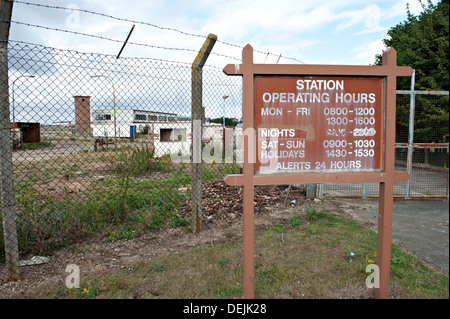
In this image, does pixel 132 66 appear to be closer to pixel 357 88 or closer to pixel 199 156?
pixel 199 156

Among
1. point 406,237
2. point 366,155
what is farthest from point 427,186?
point 366,155

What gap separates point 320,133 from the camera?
2.69 meters

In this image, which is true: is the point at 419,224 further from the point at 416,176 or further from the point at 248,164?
the point at 248,164

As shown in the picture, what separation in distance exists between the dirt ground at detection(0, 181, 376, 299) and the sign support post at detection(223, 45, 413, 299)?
5.67ft

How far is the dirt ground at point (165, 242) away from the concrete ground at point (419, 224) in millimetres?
572

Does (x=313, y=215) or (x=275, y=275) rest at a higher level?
(x=313, y=215)

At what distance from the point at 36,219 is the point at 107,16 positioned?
2.96 metres

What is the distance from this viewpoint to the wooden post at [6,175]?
2953 millimetres

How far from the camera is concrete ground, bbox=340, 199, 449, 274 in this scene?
13.3ft

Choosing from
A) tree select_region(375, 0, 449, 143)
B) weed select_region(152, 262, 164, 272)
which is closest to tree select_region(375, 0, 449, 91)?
tree select_region(375, 0, 449, 143)

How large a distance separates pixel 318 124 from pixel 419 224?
13.5 ft

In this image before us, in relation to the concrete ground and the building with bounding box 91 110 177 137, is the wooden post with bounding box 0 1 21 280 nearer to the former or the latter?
the building with bounding box 91 110 177 137

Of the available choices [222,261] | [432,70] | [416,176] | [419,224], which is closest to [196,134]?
[222,261]
